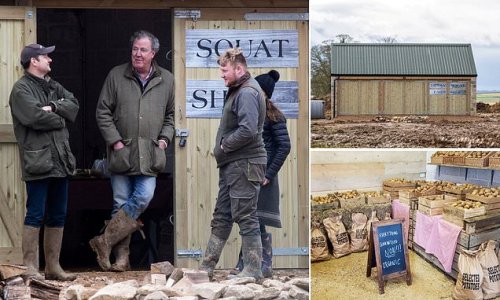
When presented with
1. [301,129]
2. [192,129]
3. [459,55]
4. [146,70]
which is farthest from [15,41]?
[459,55]

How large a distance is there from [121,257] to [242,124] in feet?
4.91

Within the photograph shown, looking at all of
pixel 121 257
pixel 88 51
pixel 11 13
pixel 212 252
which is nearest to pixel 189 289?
pixel 212 252

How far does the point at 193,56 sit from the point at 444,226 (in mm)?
2237

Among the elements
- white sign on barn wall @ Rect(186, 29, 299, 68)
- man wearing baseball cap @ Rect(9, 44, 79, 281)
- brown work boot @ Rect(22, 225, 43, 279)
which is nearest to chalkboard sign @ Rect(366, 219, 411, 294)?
white sign on barn wall @ Rect(186, 29, 299, 68)

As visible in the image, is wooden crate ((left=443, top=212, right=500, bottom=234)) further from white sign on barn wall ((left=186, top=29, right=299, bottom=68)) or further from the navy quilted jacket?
white sign on barn wall ((left=186, top=29, right=299, bottom=68))

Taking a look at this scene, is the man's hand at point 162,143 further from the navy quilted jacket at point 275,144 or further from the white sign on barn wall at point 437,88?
the white sign on barn wall at point 437,88

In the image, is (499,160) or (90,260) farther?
(90,260)

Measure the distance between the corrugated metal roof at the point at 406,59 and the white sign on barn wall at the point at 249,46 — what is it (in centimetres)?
127

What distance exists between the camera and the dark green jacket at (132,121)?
6.99 m

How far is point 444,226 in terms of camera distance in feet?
20.0

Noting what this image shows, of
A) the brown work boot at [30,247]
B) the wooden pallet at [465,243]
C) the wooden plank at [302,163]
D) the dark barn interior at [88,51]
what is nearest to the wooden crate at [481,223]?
the wooden pallet at [465,243]

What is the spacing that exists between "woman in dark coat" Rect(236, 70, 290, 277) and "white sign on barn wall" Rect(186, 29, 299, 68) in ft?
0.67

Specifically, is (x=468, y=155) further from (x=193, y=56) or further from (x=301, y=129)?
(x=193, y=56)

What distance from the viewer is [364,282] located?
609cm
